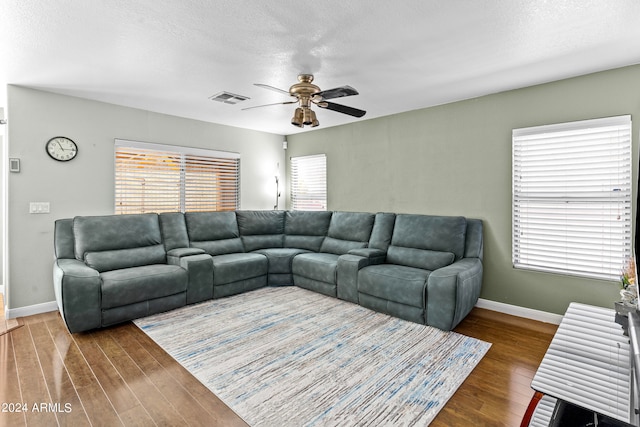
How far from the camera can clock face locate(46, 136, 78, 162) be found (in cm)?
382

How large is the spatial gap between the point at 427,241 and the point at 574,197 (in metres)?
1.54

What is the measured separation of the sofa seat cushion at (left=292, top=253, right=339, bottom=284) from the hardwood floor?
1.67 metres

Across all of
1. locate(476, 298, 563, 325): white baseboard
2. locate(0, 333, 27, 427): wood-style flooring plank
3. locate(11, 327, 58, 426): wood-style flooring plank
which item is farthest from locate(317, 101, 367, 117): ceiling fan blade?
locate(0, 333, 27, 427): wood-style flooring plank

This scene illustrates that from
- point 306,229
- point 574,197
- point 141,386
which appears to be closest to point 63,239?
point 141,386

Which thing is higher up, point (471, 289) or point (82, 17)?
point (82, 17)

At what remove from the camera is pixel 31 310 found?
146 inches

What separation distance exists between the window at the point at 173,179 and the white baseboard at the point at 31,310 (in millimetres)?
1346

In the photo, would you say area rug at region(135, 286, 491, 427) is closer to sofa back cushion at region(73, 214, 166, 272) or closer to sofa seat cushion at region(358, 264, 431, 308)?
sofa seat cushion at region(358, 264, 431, 308)

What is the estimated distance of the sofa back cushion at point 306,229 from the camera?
5242 millimetres

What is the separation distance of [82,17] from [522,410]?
3.92 m

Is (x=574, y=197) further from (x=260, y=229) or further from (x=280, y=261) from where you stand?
(x=260, y=229)

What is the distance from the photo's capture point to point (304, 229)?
5.41 m

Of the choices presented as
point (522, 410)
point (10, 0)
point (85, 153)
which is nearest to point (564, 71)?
point (522, 410)

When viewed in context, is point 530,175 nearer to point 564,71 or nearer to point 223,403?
point 564,71
